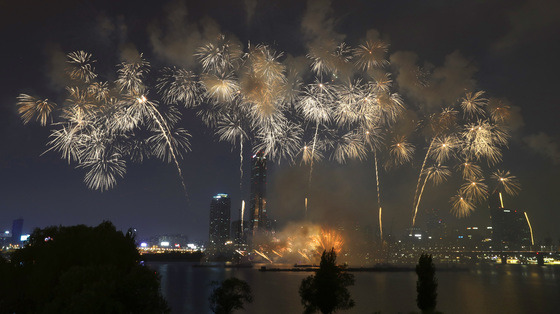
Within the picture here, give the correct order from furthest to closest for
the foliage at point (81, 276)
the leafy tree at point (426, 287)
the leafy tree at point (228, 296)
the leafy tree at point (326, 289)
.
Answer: the leafy tree at point (426, 287) < the leafy tree at point (228, 296) < the leafy tree at point (326, 289) < the foliage at point (81, 276)

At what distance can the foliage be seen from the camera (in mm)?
23203

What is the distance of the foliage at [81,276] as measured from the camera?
23203mm

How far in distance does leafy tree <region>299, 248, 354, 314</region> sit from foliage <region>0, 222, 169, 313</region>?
13.3 m

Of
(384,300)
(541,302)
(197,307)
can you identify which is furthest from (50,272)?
(541,302)

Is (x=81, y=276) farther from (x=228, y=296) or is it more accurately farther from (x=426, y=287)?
(x=426, y=287)

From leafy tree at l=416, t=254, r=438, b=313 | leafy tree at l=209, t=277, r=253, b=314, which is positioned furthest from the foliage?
leafy tree at l=416, t=254, r=438, b=313

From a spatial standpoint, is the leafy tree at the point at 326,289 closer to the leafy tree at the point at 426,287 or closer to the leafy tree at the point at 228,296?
the leafy tree at the point at 228,296

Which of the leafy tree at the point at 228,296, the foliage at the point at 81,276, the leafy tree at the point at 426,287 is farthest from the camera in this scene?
the leafy tree at the point at 426,287

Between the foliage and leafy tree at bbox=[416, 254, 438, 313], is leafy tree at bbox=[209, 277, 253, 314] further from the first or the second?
leafy tree at bbox=[416, 254, 438, 313]

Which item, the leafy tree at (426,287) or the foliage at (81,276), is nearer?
the foliage at (81,276)

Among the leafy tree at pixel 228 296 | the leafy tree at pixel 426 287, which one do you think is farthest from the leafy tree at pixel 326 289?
the leafy tree at pixel 426 287

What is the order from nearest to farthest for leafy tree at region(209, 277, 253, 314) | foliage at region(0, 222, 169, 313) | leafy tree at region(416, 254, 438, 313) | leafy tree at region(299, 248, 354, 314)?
foliage at region(0, 222, 169, 313), leafy tree at region(299, 248, 354, 314), leafy tree at region(209, 277, 253, 314), leafy tree at region(416, 254, 438, 313)

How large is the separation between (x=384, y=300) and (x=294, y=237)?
114 meters

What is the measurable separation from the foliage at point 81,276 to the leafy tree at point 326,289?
13.3 m
